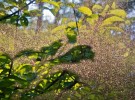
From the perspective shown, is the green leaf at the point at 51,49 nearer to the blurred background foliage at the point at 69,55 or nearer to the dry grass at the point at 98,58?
the blurred background foliage at the point at 69,55

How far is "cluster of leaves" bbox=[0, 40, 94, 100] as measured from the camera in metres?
1.25

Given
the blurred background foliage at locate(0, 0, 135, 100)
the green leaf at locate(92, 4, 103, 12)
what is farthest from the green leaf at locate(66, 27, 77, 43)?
the green leaf at locate(92, 4, 103, 12)

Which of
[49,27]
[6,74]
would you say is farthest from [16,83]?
[49,27]

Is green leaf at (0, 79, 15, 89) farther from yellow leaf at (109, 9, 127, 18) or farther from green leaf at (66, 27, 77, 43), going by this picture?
yellow leaf at (109, 9, 127, 18)

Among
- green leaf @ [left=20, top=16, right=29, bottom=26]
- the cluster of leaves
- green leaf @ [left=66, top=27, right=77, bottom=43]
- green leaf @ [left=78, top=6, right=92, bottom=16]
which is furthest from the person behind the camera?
green leaf @ [left=20, top=16, right=29, bottom=26]

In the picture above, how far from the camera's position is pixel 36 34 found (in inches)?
66.1

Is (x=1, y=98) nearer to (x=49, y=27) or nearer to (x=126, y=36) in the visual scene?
(x=49, y=27)

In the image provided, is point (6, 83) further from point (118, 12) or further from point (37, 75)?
point (118, 12)

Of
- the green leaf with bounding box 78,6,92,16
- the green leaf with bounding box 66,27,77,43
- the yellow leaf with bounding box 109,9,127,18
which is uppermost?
the green leaf with bounding box 78,6,92,16

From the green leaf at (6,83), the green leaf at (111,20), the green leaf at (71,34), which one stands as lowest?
the green leaf at (6,83)

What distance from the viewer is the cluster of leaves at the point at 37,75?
1.25 m

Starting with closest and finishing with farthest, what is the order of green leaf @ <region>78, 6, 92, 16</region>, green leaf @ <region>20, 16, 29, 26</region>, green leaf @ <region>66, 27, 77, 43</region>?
green leaf @ <region>66, 27, 77, 43</region>, green leaf @ <region>78, 6, 92, 16</region>, green leaf @ <region>20, 16, 29, 26</region>

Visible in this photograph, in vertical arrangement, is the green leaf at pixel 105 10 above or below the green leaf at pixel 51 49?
above

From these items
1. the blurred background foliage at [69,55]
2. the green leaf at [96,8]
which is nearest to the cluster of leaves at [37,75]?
the blurred background foliage at [69,55]
